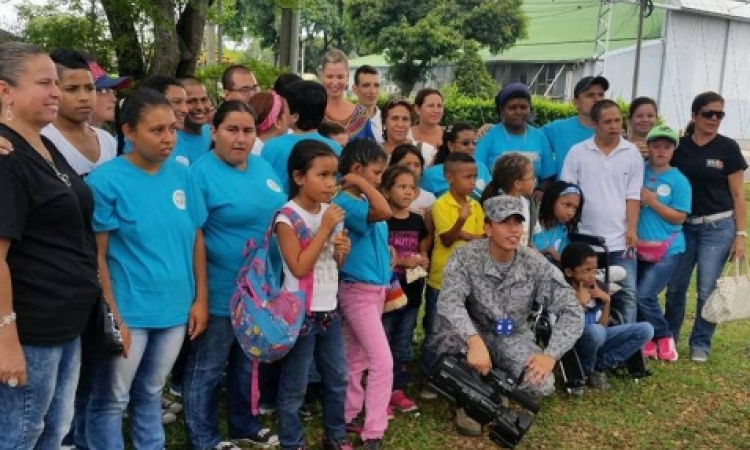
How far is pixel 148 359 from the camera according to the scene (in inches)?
121

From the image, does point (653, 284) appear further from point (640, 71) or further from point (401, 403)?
point (640, 71)

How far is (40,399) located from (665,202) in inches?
175

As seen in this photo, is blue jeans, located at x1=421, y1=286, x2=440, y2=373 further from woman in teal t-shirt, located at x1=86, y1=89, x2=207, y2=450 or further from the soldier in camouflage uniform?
woman in teal t-shirt, located at x1=86, y1=89, x2=207, y2=450

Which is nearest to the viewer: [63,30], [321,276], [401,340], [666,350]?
[321,276]

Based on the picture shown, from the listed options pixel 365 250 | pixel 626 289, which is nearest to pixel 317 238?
pixel 365 250

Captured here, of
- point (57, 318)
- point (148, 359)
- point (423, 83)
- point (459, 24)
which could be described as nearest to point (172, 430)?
point (148, 359)

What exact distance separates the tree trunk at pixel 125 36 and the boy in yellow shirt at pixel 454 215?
4.12 m

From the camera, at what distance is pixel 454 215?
4.37 m

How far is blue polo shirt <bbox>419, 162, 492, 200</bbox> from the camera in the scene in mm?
4660

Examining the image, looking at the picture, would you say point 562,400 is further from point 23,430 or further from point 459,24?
point 459,24

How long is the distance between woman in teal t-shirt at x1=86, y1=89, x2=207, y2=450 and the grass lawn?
2.56 feet

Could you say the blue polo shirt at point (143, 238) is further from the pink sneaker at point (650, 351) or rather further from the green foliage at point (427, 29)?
the green foliage at point (427, 29)

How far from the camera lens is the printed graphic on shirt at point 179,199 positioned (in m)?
3.02

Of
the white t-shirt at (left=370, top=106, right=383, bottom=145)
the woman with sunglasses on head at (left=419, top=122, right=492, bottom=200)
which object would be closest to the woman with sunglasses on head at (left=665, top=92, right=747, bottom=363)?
the woman with sunglasses on head at (left=419, top=122, right=492, bottom=200)
